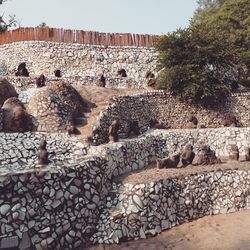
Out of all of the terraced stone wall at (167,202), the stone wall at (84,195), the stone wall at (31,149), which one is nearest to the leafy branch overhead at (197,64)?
the stone wall at (84,195)

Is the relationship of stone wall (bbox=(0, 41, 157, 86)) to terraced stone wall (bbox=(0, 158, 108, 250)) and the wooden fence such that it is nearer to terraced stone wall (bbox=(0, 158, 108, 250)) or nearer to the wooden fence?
the wooden fence

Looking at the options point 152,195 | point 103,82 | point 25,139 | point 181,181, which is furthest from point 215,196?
point 103,82

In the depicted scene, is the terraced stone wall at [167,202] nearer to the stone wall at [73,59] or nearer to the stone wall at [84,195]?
the stone wall at [84,195]

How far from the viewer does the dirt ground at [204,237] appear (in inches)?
500

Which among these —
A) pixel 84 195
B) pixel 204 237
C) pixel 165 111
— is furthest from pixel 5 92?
pixel 204 237

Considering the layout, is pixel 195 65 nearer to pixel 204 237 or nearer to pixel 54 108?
pixel 54 108

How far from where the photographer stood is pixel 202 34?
84.0 feet

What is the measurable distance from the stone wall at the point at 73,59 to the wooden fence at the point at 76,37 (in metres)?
0.41

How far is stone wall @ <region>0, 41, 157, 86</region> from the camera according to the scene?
97.0 feet

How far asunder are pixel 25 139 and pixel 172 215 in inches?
275

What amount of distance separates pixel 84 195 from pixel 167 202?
11.0ft

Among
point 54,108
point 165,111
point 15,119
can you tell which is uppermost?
point 54,108

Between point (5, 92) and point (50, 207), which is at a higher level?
point (5, 92)

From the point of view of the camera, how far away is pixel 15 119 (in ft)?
55.4
